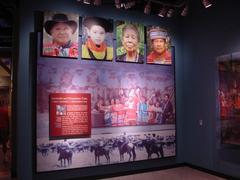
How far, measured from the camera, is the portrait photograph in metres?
5.56

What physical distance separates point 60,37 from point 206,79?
11.0 feet

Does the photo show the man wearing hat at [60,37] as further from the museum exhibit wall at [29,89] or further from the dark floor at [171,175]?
the dark floor at [171,175]

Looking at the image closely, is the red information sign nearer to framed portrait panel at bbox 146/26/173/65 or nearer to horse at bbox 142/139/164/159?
horse at bbox 142/139/164/159

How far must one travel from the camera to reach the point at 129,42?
5.64 metres

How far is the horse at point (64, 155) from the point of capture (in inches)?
192

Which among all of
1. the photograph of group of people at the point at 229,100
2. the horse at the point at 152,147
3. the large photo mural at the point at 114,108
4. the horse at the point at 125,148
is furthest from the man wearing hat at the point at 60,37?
the photograph of group of people at the point at 229,100

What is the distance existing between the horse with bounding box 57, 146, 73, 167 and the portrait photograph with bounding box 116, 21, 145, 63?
220cm

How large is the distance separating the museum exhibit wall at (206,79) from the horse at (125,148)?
1515 millimetres

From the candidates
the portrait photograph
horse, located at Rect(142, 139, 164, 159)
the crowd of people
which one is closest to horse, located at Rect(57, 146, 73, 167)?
A: the crowd of people

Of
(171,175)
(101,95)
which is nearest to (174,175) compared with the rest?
(171,175)

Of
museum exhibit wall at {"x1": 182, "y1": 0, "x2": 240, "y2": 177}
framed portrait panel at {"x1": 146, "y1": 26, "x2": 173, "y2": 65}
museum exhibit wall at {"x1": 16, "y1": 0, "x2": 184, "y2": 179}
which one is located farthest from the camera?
framed portrait panel at {"x1": 146, "y1": 26, "x2": 173, "y2": 65}

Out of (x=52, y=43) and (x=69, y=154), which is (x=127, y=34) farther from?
(x=69, y=154)

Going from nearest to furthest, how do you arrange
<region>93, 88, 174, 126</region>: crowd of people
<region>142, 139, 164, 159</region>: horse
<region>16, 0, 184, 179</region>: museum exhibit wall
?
1. <region>16, 0, 184, 179</region>: museum exhibit wall
2. <region>93, 88, 174, 126</region>: crowd of people
3. <region>142, 139, 164, 159</region>: horse

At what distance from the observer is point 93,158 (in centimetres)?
517
